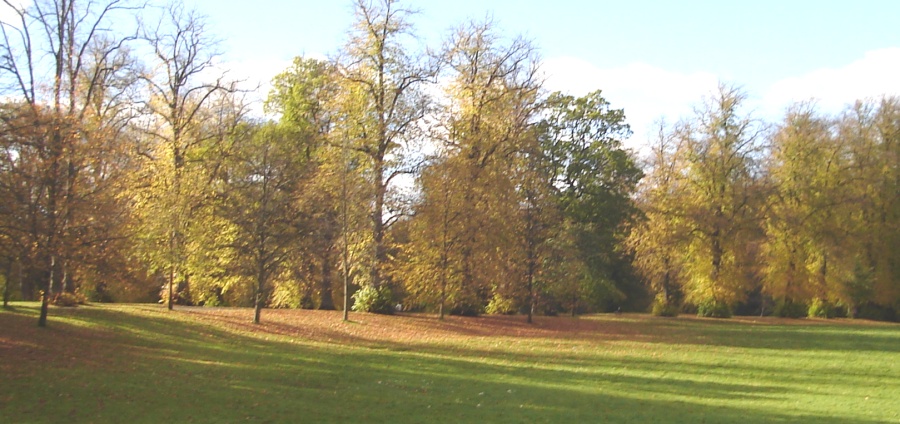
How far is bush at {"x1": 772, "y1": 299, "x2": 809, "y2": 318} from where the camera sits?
167 feet

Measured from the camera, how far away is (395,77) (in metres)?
36.4

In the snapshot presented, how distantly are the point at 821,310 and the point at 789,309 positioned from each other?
2613mm

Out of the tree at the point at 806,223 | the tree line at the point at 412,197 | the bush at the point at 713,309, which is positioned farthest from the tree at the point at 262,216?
the tree at the point at 806,223

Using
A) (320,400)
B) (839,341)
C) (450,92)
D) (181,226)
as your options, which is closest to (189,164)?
(181,226)

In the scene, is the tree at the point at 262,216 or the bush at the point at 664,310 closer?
the tree at the point at 262,216

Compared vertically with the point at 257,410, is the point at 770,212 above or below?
above

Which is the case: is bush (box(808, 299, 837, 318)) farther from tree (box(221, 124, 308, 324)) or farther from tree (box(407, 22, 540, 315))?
tree (box(221, 124, 308, 324))

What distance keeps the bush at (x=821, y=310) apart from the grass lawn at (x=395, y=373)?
20.0 m

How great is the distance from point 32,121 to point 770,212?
1691 inches

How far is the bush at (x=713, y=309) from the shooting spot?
48.7 m

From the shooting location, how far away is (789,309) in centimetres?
5116

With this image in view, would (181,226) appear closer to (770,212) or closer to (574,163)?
(574,163)

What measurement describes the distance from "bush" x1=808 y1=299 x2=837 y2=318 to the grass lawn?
789 inches

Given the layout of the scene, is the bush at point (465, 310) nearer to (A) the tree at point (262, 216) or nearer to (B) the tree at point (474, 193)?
(B) the tree at point (474, 193)
